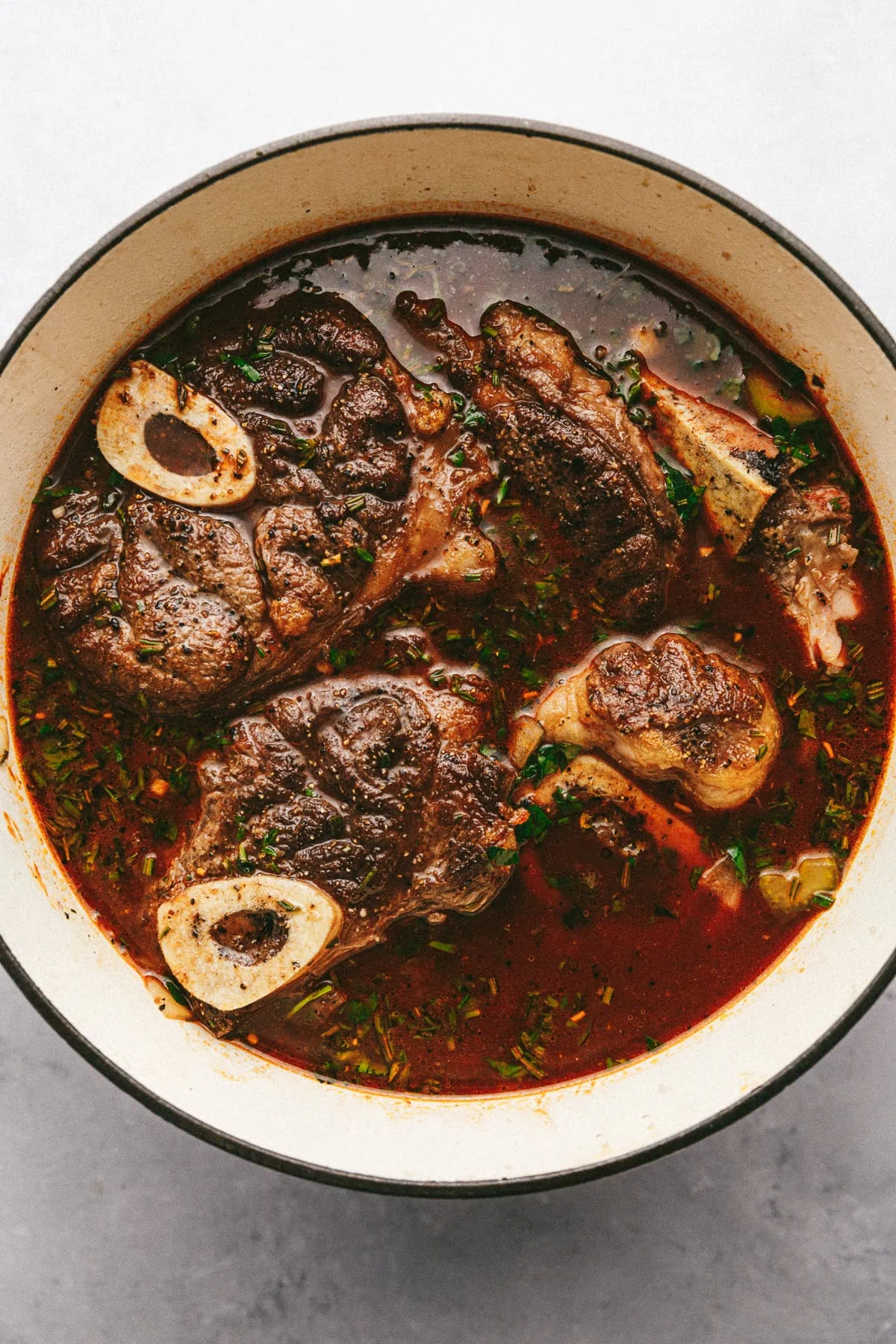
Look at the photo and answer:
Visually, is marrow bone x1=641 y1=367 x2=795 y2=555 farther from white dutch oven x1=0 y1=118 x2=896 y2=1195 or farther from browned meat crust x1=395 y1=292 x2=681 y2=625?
white dutch oven x1=0 y1=118 x2=896 y2=1195

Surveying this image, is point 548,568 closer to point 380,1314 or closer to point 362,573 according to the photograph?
point 362,573

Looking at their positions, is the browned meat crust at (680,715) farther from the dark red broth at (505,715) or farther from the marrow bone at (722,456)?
the marrow bone at (722,456)

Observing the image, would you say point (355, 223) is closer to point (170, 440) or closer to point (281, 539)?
point (170, 440)

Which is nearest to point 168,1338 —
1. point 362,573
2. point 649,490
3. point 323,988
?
point 323,988

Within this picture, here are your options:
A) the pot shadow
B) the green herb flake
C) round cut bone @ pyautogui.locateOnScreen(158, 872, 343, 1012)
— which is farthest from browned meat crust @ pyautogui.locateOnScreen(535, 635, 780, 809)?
the pot shadow

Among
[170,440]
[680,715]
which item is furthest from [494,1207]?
[170,440]

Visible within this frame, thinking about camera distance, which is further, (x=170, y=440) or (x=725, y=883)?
(x=725, y=883)
